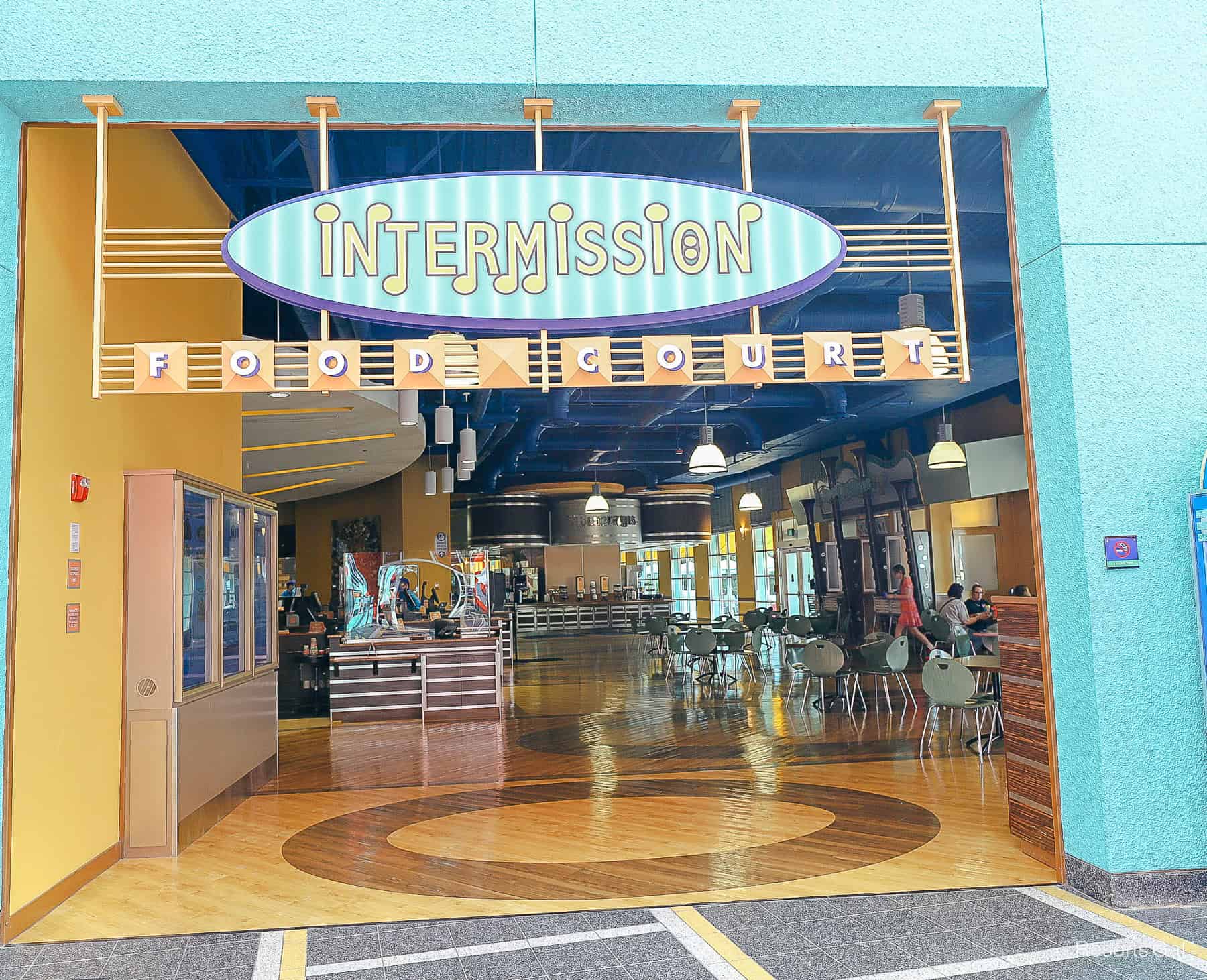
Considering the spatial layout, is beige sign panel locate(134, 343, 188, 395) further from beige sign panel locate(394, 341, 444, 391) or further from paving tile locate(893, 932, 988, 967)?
paving tile locate(893, 932, 988, 967)

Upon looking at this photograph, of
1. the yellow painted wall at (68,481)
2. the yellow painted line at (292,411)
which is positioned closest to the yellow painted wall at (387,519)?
the yellow painted line at (292,411)

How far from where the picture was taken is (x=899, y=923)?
3.59m

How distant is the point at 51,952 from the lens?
3508 millimetres

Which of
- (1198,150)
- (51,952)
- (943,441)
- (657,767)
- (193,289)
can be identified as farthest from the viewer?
(943,441)

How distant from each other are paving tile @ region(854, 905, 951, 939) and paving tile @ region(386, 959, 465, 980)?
1.48 metres

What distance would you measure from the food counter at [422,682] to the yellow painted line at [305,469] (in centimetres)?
363

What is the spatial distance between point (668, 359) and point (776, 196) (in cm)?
281

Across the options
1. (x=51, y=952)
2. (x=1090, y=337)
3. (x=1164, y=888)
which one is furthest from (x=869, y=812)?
(x=51, y=952)

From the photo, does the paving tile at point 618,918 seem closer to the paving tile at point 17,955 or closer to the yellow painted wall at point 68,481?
the paving tile at point 17,955

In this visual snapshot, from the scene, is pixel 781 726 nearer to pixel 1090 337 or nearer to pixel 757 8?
pixel 1090 337

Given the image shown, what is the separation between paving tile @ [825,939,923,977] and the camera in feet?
10.4

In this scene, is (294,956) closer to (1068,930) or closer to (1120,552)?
(1068,930)

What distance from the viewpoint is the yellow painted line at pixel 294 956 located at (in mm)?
3236

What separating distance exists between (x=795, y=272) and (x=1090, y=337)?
1.24 meters
